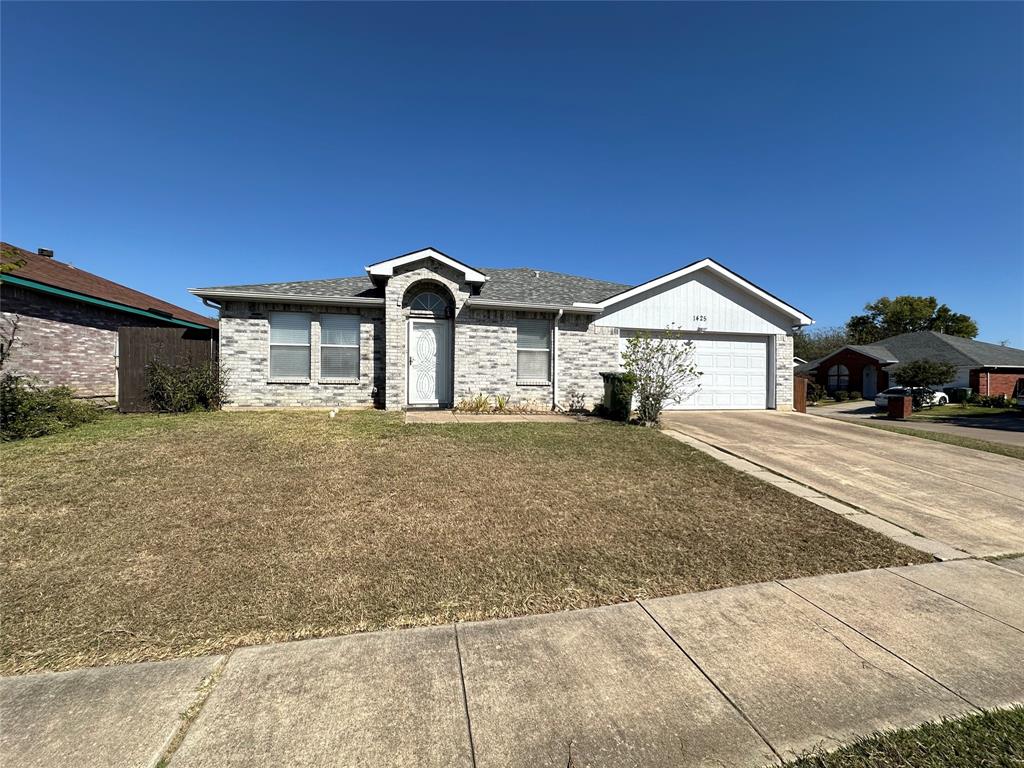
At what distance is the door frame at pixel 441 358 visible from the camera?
1139cm

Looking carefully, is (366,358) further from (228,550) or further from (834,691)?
(834,691)

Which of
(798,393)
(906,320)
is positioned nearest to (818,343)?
(906,320)

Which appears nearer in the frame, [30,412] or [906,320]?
[30,412]

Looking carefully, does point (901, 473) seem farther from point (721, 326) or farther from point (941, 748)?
Answer: point (721, 326)

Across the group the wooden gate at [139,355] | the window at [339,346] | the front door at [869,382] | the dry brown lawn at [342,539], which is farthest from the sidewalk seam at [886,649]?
the front door at [869,382]

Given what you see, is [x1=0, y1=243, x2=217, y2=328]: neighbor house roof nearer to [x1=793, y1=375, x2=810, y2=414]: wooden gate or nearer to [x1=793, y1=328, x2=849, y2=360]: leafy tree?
[x1=793, y1=375, x2=810, y2=414]: wooden gate

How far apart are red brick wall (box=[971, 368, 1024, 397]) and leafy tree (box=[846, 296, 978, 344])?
70.1 ft

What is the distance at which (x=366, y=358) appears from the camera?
11531 millimetres

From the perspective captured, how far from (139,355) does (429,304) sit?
6815 millimetres

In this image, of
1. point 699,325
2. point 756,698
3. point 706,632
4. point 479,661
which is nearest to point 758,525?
point 706,632

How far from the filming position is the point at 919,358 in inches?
1184

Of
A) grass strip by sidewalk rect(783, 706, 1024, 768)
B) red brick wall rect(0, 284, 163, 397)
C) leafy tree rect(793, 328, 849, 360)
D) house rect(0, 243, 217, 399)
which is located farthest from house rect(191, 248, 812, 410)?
leafy tree rect(793, 328, 849, 360)

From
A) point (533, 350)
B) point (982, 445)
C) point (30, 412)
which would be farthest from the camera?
point (533, 350)

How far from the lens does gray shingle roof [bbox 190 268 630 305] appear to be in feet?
36.8
